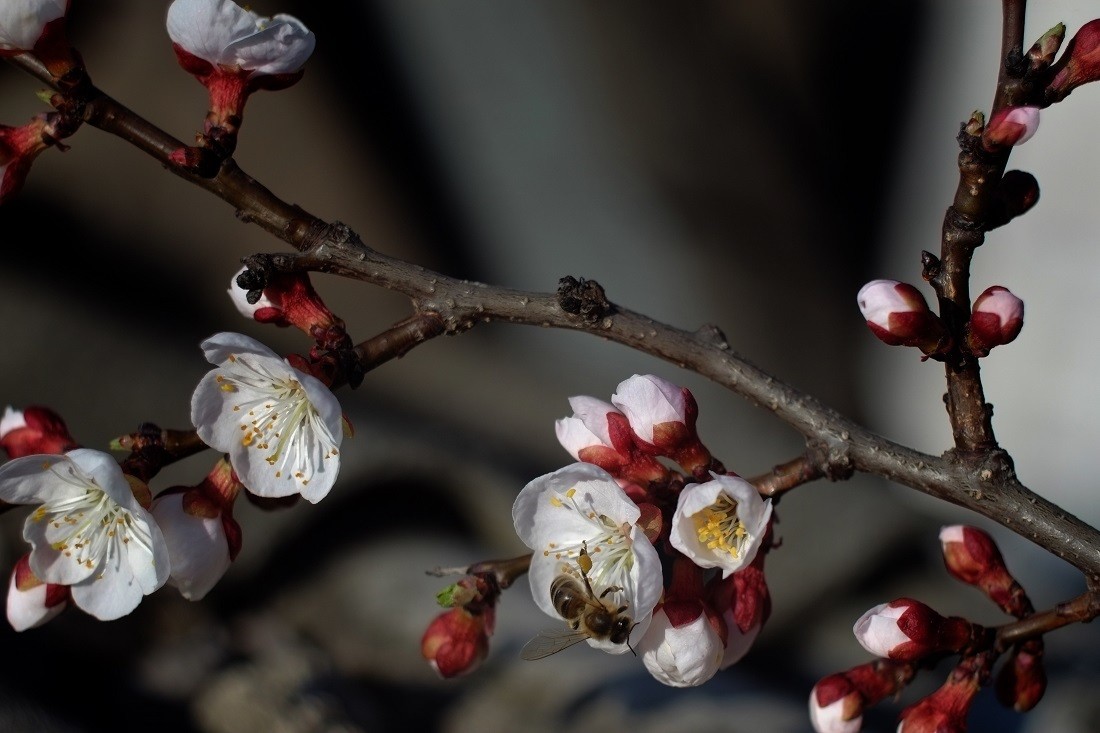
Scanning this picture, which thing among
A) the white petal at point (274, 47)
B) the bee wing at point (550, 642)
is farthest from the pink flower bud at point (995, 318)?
the white petal at point (274, 47)

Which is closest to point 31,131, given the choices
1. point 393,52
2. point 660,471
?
point 660,471

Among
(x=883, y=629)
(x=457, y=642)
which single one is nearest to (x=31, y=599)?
(x=457, y=642)

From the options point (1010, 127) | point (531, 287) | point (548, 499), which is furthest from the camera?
point (531, 287)

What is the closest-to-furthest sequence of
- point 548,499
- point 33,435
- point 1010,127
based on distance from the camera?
point 1010,127 < point 548,499 < point 33,435

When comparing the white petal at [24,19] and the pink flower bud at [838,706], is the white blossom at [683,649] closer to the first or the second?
the pink flower bud at [838,706]

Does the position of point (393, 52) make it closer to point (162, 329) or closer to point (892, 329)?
point (162, 329)

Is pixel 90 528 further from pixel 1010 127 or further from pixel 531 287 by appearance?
pixel 531 287
